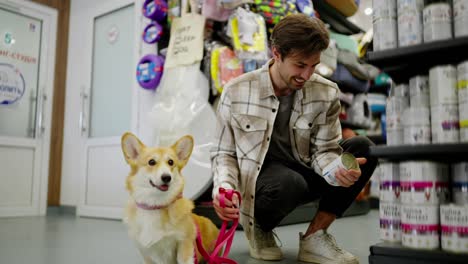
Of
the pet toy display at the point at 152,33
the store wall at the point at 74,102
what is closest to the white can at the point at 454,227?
the pet toy display at the point at 152,33

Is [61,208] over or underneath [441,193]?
underneath

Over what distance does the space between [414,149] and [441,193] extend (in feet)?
Answer: 0.45

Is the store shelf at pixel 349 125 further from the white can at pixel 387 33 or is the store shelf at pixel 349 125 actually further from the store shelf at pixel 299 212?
the white can at pixel 387 33

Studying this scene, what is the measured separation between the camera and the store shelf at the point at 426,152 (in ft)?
3.39

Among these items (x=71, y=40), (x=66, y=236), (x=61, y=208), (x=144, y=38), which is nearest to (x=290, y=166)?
(x=66, y=236)

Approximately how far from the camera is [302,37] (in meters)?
1.42

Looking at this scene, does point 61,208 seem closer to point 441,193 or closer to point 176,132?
point 176,132

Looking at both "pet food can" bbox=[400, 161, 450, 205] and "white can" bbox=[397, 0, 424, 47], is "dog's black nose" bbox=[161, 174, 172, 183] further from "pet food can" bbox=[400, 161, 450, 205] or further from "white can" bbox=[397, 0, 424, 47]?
"white can" bbox=[397, 0, 424, 47]

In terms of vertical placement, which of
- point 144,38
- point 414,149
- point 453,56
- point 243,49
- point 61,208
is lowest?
point 61,208

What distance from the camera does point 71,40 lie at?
14.3ft

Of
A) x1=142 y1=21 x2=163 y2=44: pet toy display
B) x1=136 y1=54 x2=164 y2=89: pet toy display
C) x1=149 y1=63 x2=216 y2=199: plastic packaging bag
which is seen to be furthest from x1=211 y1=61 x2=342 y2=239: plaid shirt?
→ x1=142 y1=21 x2=163 y2=44: pet toy display

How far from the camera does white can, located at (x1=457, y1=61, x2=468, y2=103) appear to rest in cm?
104

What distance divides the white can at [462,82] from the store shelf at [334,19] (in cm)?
261

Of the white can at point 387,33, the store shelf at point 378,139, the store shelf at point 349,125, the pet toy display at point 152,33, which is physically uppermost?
the pet toy display at point 152,33
